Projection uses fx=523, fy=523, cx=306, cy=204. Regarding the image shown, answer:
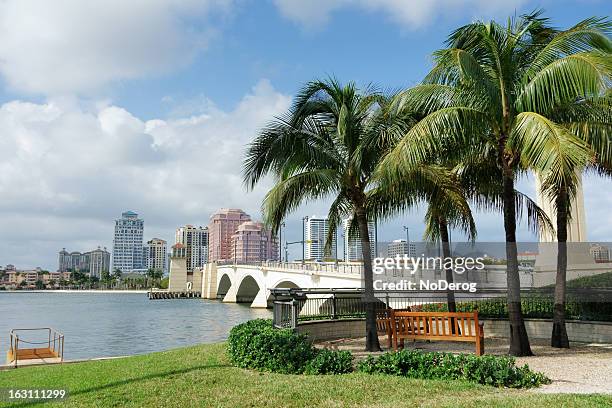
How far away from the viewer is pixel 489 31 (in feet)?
34.3

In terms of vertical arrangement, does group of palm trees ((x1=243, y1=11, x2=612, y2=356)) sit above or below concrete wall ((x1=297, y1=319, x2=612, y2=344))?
above

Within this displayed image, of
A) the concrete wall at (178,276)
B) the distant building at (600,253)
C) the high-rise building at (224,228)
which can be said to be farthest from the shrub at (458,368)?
the high-rise building at (224,228)

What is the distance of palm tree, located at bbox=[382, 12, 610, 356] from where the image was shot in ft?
29.3

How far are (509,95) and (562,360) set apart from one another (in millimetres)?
5175

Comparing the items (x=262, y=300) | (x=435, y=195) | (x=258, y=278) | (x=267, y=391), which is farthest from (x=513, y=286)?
(x=258, y=278)

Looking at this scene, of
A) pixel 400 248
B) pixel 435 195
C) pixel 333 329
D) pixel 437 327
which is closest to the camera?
pixel 437 327

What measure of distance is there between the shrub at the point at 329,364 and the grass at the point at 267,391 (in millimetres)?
421

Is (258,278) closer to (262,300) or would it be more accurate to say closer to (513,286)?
(262,300)

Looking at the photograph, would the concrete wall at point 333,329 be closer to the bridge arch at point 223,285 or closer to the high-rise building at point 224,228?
the bridge arch at point 223,285

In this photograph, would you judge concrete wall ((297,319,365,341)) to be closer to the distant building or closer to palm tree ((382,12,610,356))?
palm tree ((382,12,610,356))

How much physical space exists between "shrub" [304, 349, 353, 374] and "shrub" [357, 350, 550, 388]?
24 cm

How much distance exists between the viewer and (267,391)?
700 centimetres

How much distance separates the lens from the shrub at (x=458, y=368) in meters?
7.32

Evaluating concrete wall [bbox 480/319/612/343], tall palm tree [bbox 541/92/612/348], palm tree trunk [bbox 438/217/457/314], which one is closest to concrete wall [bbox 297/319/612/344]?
concrete wall [bbox 480/319/612/343]
